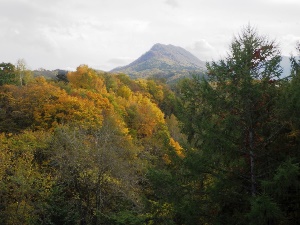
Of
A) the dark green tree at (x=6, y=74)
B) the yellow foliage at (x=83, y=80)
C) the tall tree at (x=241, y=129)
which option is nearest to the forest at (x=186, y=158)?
the tall tree at (x=241, y=129)

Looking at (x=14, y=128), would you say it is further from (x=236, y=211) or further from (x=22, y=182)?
(x=236, y=211)

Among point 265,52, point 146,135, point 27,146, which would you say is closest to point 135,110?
point 146,135

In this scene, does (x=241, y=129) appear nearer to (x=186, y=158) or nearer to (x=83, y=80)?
(x=186, y=158)

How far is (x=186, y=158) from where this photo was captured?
9.48m

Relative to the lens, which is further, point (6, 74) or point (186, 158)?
point (6, 74)

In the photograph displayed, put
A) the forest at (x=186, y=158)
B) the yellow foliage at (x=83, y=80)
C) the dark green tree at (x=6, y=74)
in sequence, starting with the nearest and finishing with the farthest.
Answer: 1. the forest at (x=186, y=158)
2. the dark green tree at (x=6, y=74)
3. the yellow foliage at (x=83, y=80)

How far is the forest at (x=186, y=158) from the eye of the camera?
9.05 metres

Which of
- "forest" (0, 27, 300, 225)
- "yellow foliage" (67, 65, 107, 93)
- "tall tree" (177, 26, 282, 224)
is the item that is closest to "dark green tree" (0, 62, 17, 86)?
"forest" (0, 27, 300, 225)

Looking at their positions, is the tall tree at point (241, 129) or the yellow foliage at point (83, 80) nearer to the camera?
the tall tree at point (241, 129)

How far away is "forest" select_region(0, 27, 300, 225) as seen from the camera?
29.7 ft

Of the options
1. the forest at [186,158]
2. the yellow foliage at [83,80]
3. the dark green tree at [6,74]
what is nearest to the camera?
the forest at [186,158]

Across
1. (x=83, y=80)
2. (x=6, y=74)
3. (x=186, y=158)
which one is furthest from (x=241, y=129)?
(x=83, y=80)

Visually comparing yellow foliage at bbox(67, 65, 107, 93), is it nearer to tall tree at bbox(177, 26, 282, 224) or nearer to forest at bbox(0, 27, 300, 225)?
forest at bbox(0, 27, 300, 225)

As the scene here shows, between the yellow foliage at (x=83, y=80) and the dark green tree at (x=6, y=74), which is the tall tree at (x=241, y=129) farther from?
the yellow foliage at (x=83, y=80)
